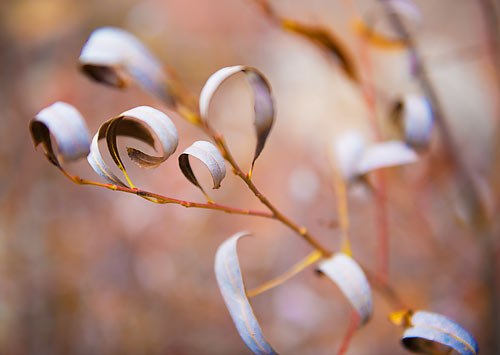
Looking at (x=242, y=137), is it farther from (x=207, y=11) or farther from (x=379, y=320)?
(x=379, y=320)

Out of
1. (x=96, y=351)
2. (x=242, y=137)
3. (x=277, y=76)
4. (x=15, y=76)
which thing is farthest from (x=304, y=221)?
(x=15, y=76)

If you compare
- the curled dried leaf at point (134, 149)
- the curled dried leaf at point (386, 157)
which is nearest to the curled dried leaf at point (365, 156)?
the curled dried leaf at point (386, 157)

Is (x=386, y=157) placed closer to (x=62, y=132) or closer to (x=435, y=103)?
(x=435, y=103)

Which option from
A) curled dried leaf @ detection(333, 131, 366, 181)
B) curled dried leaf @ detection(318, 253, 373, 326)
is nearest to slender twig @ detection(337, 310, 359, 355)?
curled dried leaf @ detection(318, 253, 373, 326)

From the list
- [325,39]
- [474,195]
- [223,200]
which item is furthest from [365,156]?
[223,200]

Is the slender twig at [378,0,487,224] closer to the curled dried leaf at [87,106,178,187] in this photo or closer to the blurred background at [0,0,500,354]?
the blurred background at [0,0,500,354]

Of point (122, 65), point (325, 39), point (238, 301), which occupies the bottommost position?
point (238, 301)
